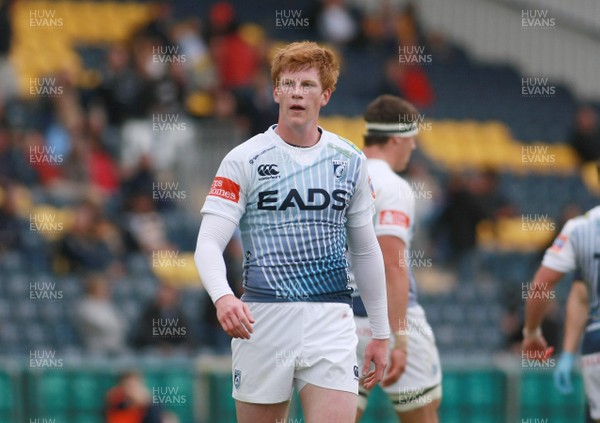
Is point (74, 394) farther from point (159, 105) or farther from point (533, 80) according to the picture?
point (533, 80)

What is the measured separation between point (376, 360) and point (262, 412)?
62 cm

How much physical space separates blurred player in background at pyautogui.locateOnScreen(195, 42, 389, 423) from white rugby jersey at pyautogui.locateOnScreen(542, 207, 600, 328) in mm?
1897

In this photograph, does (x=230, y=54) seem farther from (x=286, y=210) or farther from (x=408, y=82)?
(x=286, y=210)

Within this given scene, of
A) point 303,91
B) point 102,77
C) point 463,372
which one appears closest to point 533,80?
point 102,77

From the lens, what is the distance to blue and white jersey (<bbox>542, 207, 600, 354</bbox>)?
8.13m

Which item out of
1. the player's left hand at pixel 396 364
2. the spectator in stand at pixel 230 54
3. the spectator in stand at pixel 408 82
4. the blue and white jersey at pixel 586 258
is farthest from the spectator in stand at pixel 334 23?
the player's left hand at pixel 396 364

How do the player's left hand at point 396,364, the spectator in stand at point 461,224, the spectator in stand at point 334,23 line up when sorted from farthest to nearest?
the spectator in stand at point 334,23
the spectator in stand at point 461,224
the player's left hand at point 396,364

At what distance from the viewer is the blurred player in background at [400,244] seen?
823 cm

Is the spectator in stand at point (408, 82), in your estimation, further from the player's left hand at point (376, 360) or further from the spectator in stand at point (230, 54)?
the player's left hand at point (376, 360)

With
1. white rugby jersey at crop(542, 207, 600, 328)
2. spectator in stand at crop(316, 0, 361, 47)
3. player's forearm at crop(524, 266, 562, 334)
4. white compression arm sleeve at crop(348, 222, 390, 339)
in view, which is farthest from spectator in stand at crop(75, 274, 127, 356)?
spectator in stand at crop(316, 0, 361, 47)

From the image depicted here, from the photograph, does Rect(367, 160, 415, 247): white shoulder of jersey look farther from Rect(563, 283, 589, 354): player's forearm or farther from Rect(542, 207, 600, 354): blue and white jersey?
Rect(563, 283, 589, 354): player's forearm

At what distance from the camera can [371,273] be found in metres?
6.99

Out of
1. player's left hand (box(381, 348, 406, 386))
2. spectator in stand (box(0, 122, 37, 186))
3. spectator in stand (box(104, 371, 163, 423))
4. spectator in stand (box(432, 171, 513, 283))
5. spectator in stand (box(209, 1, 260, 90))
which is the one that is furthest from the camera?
spectator in stand (box(209, 1, 260, 90))

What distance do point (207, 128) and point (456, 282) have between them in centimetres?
375
